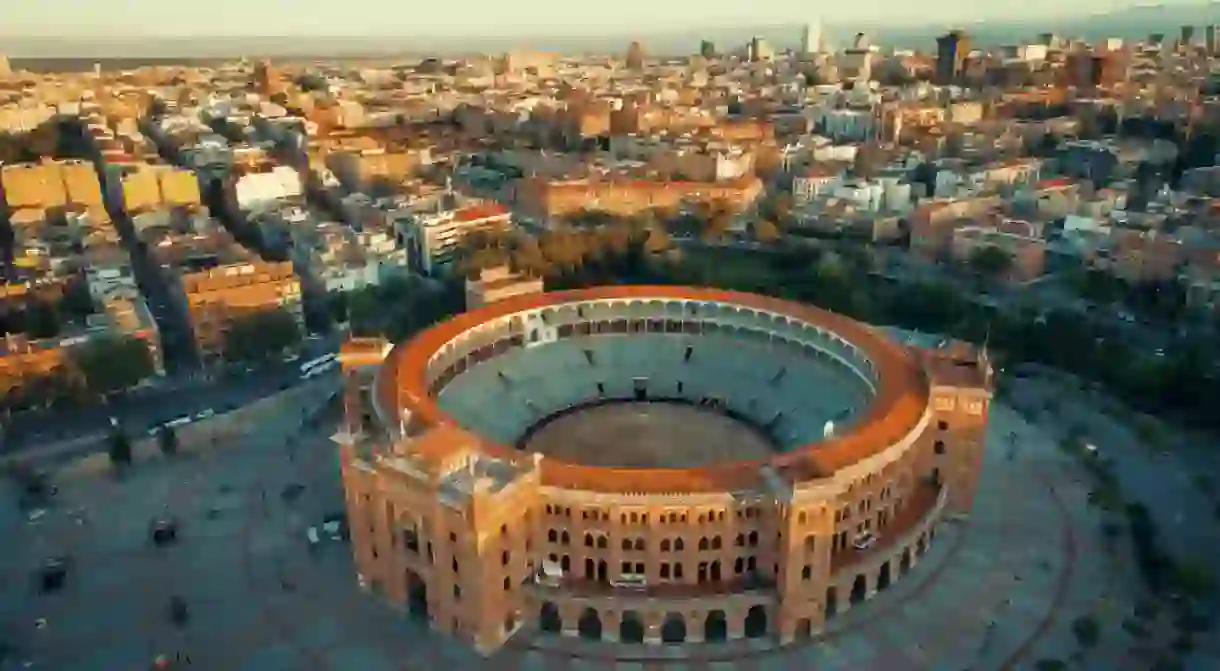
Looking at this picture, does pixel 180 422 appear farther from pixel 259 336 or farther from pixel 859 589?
pixel 859 589

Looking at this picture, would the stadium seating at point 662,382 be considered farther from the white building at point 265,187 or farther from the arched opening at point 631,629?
the white building at point 265,187

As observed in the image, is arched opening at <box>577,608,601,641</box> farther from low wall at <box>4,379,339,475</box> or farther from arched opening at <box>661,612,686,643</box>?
low wall at <box>4,379,339,475</box>

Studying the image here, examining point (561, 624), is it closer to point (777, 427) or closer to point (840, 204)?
point (777, 427)

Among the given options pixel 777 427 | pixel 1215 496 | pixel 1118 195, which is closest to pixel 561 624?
pixel 777 427

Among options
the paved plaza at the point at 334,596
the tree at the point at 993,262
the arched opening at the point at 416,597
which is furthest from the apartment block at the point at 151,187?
the tree at the point at 993,262

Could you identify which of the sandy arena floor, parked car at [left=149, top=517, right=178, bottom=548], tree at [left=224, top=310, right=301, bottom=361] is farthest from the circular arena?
tree at [left=224, top=310, right=301, bottom=361]

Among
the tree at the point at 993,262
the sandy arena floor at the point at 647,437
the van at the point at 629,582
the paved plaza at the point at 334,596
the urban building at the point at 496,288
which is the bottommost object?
the paved plaza at the point at 334,596

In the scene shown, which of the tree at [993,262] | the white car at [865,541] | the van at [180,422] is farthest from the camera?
the tree at [993,262]
